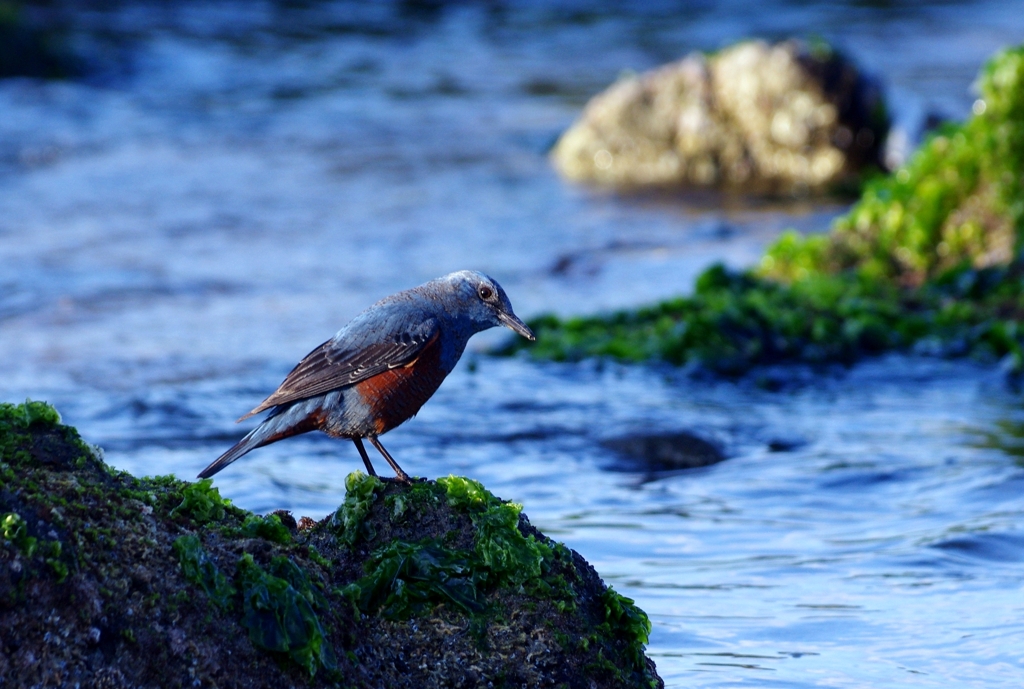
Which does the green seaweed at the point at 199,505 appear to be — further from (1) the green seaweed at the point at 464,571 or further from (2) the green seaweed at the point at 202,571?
(1) the green seaweed at the point at 464,571

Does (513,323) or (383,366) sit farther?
(513,323)

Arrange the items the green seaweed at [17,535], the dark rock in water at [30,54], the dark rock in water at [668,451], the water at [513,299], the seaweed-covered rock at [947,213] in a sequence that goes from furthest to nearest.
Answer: the dark rock in water at [30,54], the seaweed-covered rock at [947,213], the dark rock in water at [668,451], the water at [513,299], the green seaweed at [17,535]

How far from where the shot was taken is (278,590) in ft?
10.7

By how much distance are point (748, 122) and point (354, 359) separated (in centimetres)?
1170

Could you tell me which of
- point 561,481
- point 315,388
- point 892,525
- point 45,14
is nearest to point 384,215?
point 561,481

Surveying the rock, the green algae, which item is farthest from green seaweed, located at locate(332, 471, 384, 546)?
the rock

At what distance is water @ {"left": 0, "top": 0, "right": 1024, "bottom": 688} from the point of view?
538cm

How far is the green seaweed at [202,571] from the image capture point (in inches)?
126

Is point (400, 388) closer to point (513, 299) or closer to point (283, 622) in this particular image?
point (283, 622)

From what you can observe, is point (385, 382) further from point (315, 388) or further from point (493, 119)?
point (493, 119)

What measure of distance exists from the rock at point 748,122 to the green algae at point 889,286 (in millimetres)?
4249

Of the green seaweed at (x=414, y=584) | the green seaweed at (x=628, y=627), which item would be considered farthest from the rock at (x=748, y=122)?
the green seaweed at (x=414, y=584)

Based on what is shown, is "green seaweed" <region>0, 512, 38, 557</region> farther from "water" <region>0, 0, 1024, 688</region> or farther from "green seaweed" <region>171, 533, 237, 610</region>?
"water" <region>0, 0, 1024, 688</region>

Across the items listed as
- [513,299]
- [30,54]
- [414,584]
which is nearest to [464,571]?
[414,584]
